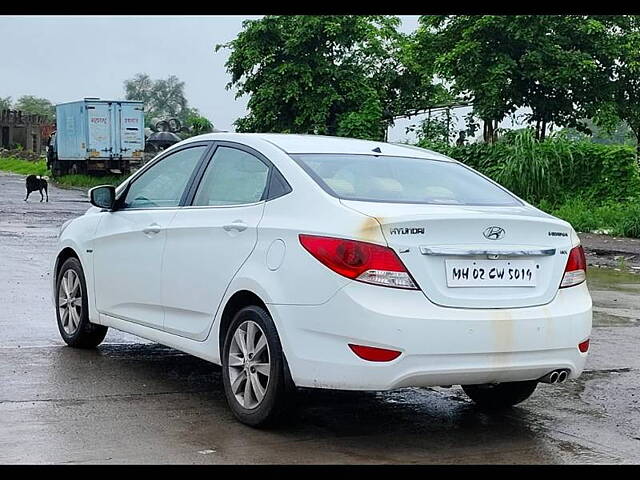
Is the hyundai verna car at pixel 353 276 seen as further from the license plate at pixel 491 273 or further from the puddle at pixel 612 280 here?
the puddle at pixel 612 280

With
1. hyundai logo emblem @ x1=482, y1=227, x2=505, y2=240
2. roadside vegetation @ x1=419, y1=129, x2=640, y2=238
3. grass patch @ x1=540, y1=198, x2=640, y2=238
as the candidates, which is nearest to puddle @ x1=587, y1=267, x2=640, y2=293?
grass patch @ x1=540, y1=198, x2=640, y2=238

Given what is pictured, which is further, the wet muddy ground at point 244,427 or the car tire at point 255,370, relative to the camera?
the car tire at point 255,370

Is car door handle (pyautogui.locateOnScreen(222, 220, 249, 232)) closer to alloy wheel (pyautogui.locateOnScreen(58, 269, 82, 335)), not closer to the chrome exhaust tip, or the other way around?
the chrome exhaust tip

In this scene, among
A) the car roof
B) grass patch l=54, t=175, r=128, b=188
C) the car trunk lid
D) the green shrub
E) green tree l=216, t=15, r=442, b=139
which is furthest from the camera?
grass patch l=54, t=175, r=128, b=188

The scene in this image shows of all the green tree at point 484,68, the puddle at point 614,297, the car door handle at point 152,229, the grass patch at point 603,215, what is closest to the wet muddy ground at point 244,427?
the car door handle at point 152,229

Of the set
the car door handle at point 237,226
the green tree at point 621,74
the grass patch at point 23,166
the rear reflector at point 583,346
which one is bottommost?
the grass patch at point 23,166

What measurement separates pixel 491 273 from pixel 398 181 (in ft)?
3.20

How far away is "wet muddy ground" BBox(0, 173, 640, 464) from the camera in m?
5.54

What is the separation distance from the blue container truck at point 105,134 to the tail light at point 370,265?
36069mm

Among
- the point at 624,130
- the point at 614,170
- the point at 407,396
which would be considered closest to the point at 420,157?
the point at 407,396

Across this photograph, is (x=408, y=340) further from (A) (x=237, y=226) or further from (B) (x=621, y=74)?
(B) (x=621, y=74)

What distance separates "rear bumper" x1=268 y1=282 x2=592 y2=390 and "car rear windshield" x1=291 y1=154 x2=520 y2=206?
2.50 ft

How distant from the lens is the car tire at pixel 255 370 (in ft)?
19.1
